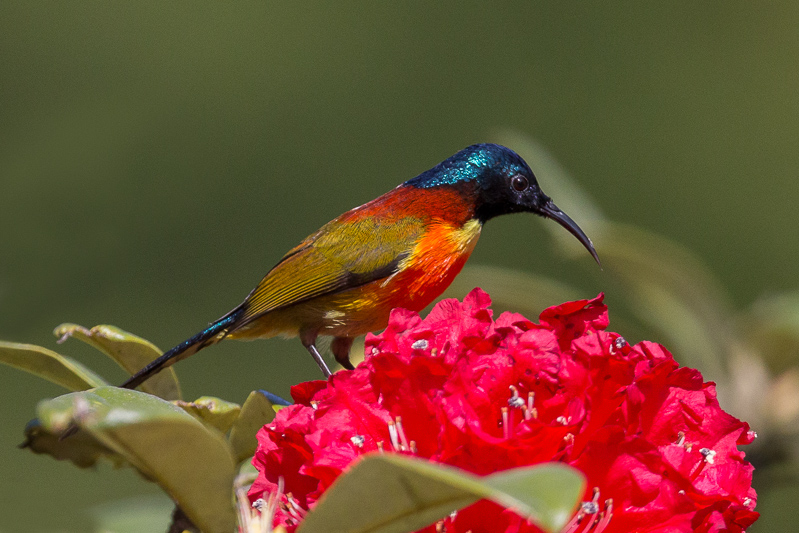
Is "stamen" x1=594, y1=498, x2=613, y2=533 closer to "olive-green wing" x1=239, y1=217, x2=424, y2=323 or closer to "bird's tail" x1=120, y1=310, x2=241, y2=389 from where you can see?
"bird's tail" x1=120, y1=310, x2=241, y2=389

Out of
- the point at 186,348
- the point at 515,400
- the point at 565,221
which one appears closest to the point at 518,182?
the point at 565,221

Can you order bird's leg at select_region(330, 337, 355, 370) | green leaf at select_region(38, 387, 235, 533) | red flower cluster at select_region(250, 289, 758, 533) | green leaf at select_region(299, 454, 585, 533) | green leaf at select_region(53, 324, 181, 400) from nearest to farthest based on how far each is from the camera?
1. green leaf at select_region(299, 454, 585, 533)
2. green leaf at select_region(38, 387, 235, 533)
3. red flower cluster at select_region(250, 289, 758, 533)
4. green leaf at select_region(53, 324, 181, 400)
5. bird's leg at select_region(330, 337, 355, 370)

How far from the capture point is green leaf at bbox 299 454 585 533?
87 cm

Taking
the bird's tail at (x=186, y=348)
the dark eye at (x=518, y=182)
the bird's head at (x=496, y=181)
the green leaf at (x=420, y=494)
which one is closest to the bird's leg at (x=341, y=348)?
the bird's tail at (x=186, y=348)

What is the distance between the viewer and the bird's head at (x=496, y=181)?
9.31 ft

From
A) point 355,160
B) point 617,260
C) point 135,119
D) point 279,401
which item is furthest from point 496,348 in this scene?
point 135,119

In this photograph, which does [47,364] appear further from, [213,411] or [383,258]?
[383,258]

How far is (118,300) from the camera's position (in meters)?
8.26

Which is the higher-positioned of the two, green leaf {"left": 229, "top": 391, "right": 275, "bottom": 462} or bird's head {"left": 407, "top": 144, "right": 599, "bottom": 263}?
bird's head {"left": 407, "top": 144, "right": 599, "bottom": 263}

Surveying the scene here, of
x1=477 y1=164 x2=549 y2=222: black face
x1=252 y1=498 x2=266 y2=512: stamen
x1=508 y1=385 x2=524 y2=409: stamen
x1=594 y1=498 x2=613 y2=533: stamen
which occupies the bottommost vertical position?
x1=252 y1=498 x2=266 y2=512: stamen

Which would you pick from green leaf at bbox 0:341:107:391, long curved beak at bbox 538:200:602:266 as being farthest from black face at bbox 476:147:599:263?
green leaf at bbox 0:341:107:391

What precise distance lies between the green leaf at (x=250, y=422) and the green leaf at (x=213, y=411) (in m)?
0.02

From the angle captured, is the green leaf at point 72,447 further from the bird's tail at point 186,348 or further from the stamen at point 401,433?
the stamen at point 401,433

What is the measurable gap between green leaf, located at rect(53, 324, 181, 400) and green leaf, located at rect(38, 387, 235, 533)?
471 mm
